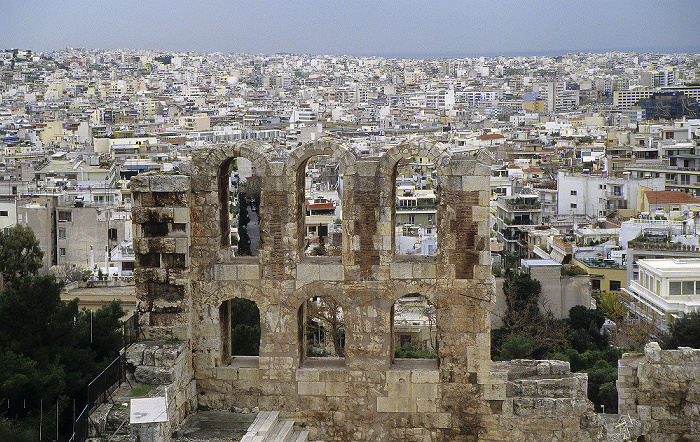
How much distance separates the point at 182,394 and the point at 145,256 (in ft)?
5.92

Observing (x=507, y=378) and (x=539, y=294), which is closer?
(x=507, y=378)

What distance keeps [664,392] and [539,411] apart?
10.1ft

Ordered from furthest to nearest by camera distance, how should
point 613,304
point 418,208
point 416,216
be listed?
point 418,208 → point 416,216 → point 613,304

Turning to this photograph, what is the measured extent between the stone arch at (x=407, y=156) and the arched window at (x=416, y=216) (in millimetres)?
20774

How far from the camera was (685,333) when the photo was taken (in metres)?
28.7

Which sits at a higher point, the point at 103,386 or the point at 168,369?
the point at 168,369

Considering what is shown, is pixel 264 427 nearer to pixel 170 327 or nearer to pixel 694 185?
pixel 170 327

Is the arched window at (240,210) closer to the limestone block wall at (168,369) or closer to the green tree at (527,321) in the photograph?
the limestone block wall at (168,369)

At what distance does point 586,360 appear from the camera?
27125 mm

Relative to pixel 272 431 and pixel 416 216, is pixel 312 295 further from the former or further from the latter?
pixel 416 216

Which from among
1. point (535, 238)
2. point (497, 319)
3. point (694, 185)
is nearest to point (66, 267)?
point (497, 319)

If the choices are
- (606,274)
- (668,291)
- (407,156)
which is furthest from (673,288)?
(407,156)

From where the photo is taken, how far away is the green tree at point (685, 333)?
2825 centimetres

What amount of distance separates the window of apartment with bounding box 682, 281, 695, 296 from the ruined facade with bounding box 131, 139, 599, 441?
877 inches
